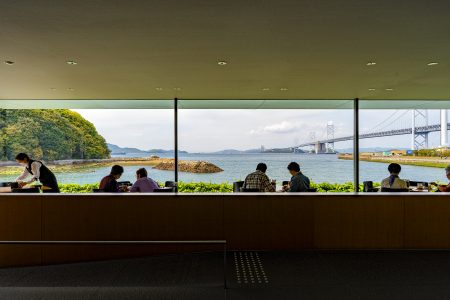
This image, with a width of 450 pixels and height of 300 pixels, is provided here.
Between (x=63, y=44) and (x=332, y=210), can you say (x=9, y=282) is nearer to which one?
(x=63, y=44)

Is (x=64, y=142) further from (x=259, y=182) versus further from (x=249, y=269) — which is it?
(x=249, y=269)

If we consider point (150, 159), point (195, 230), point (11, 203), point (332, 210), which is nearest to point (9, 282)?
point (11, 203)

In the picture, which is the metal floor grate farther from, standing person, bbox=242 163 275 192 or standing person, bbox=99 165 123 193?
standing person, bbox=99 165 123 193

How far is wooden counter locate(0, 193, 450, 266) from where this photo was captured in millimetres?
4168

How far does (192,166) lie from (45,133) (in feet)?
72.9

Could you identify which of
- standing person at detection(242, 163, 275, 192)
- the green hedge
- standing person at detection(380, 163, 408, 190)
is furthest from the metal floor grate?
the green hedge

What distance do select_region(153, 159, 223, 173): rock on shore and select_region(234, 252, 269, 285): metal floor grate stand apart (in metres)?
36.3

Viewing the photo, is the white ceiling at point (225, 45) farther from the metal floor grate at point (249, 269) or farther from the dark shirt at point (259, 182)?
the metal floor grate at point (249, 269)

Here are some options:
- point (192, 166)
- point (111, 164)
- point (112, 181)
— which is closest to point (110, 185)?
point (112, 181)

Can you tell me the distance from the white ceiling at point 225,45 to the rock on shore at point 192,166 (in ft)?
112

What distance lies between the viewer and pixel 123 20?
11.4 ft

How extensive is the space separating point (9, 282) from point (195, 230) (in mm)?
2037

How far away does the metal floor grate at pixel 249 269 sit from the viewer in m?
3.45

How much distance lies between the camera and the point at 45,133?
2347 centimetres
